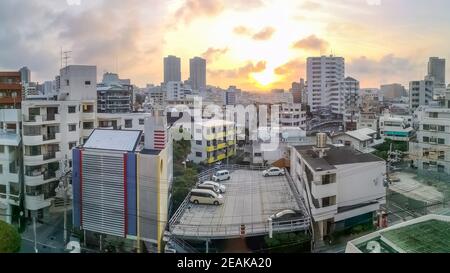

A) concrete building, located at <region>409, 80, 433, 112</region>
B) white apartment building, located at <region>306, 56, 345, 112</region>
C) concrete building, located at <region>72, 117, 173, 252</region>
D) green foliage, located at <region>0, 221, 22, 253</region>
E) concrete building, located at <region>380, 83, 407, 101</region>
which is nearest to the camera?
green foliage, located at <region>0, 221, 22, 253</region>

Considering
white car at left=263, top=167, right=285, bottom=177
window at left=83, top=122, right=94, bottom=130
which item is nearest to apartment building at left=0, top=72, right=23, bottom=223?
window at left=83, top=122, right=94, bottom=130

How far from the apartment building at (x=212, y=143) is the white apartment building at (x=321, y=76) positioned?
270 inches

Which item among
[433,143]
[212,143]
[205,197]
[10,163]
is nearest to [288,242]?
[205,197]

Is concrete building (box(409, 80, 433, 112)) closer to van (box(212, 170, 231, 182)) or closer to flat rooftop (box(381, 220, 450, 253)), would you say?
van (box(212, 170, 231, 182))

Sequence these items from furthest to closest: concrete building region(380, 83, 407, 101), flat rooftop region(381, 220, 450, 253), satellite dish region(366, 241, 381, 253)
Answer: concrete building region(380, 83, 407, 101) < satellite dish region(366, 241, 381, 253) < flat rooftop region(381, 220, 450, 253)

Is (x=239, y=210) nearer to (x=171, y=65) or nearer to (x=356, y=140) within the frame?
(x=171, y=65)

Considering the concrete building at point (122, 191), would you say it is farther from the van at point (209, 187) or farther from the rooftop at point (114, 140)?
the van at point (209, 187)

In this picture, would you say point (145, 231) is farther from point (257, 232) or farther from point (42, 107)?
point (42, 107)

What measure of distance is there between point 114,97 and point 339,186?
972 centimetres

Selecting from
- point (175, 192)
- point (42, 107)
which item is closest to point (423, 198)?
point (175, 192)

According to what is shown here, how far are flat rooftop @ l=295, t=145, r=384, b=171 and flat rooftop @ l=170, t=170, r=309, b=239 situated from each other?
508 millimetres

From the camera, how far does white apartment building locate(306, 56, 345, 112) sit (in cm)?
1405

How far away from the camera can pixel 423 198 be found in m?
4.68
